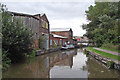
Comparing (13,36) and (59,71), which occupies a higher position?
(13,36)

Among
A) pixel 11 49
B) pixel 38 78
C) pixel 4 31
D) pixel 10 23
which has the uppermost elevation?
pixel 10 23

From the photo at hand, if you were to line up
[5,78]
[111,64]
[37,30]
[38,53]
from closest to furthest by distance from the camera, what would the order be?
[5,78] < [111,64] < [38,53] < [37,30]

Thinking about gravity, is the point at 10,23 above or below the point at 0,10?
below

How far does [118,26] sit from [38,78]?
7.21 meters

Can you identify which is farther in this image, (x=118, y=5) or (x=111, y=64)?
(x=118, y=5)

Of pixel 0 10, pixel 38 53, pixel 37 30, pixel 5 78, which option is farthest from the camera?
pixel 37 30

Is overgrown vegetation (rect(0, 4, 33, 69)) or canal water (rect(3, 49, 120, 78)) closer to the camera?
canal water (rect(3, 49, 120, 78))

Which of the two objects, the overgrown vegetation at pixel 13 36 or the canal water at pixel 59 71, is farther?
the overgrown vegetation at pixel 13 36

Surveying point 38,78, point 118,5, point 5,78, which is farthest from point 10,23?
point 118,5

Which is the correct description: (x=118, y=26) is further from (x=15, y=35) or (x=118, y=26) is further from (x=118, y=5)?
(x=15, y=35)

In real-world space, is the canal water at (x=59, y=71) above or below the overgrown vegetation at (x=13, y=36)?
below

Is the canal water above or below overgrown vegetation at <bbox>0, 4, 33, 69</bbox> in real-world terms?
below

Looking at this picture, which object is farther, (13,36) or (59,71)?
(13,36)

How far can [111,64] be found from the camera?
28.3ft
